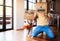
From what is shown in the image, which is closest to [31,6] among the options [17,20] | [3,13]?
[17,20]

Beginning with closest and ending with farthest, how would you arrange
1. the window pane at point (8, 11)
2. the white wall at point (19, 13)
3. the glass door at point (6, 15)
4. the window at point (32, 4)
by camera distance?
the glass door at point (6, 15), the window pane at point (8, 11), the white wall at point (19, 13), the window at point (32, 4)

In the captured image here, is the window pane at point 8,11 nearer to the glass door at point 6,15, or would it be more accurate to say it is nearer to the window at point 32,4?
the glass door at point 6,15

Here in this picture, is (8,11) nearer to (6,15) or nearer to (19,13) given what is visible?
(6,15)

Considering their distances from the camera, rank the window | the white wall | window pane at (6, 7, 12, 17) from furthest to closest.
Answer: the window
the white wall
window pane at (6, 7, 12, 17)

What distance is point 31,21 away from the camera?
5824 millimetres

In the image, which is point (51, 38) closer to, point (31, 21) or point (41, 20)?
point (41, 20)

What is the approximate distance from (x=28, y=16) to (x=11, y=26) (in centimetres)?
241

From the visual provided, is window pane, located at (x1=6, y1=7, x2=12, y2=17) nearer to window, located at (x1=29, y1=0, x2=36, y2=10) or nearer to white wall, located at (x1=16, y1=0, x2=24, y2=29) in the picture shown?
white wall, located at (x1=16, y1=0, x2=24, y2=29)

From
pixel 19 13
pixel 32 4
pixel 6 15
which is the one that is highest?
pixel 32 4

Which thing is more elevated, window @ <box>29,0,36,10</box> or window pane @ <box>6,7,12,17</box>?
window @ <box>29,0,36,10</box>

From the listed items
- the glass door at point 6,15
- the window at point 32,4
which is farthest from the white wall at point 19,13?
the window at point 32,4

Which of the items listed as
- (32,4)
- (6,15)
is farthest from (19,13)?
(32,4)

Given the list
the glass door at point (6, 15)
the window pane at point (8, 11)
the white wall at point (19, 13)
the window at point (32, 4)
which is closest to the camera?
the glass door at point (6, 15)

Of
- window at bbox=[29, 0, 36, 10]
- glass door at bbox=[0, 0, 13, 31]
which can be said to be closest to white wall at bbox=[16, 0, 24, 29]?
glass door at bbox=[0, 0, 13, 31]
